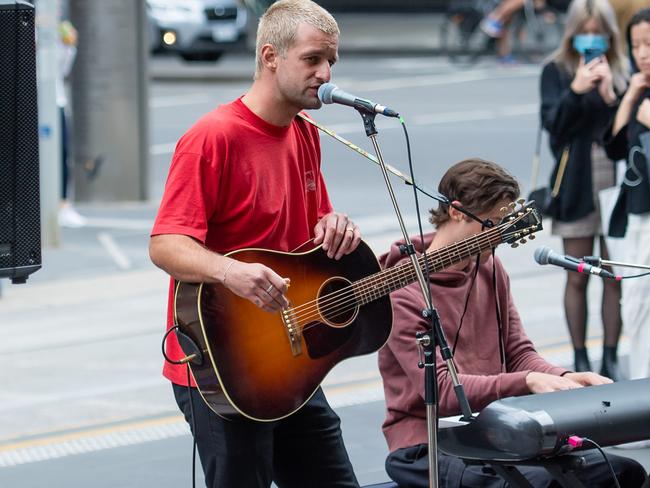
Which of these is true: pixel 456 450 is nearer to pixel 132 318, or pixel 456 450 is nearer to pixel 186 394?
pixel 186 394

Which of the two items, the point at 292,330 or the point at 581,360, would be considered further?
the point at 581,360

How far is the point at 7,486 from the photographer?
6.18m

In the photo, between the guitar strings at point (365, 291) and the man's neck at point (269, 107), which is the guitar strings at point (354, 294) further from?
the man's neck at point (269, 107)

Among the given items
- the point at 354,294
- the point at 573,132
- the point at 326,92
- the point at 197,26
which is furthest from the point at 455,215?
the point at 197,26

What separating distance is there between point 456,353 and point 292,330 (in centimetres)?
72

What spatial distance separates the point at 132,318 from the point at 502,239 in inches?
195

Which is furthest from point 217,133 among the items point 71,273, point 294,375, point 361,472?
point 71,273

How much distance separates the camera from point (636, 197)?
6.60 meters

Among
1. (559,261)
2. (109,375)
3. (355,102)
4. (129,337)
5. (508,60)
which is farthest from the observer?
(508,60)

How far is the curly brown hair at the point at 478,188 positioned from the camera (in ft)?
15.3

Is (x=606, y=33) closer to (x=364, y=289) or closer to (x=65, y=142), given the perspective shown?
(x=364, y=289)

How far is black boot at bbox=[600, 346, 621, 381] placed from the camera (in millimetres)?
7246

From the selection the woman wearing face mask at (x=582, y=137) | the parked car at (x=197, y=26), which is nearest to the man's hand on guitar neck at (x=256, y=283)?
the woman wearing face mask at (x=582, y=137)

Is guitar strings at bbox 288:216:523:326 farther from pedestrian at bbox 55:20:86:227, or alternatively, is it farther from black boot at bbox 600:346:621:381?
pedestrian at bbox 55:20:86:227
